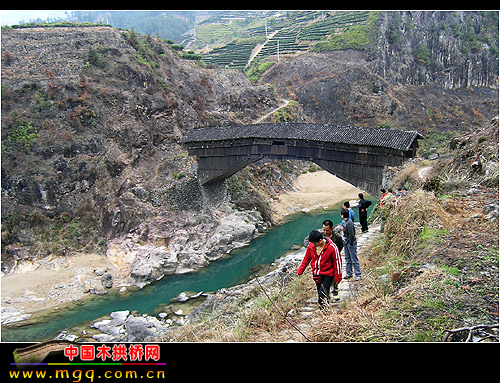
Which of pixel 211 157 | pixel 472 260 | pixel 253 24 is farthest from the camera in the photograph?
pixel 253 24

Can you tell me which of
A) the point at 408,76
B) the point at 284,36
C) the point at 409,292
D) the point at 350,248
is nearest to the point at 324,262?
the point at 409,292

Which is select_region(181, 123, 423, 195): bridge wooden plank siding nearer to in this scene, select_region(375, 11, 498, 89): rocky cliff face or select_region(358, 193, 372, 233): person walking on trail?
select_region(358, 193, 372, 233): person walking on trail

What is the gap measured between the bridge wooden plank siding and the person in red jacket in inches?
400

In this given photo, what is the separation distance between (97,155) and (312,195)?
1387 cm

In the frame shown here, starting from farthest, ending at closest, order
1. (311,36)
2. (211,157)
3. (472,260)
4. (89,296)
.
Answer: (311,36) → (211,157) → (89,296) → (472,260)

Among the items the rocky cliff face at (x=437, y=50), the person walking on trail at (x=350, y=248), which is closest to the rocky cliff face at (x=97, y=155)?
the person walking on trail at (x=350, y=248)

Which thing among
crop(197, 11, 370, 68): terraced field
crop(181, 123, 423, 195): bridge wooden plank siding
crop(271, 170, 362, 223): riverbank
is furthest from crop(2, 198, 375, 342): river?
crop(197, 11, 370, 68): terraced field

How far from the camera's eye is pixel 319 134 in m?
17.8

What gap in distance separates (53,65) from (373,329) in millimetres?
24990

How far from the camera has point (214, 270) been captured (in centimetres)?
1794

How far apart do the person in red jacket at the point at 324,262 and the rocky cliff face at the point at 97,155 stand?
504 inches

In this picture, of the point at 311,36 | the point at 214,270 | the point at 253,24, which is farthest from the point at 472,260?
the point at 253,24

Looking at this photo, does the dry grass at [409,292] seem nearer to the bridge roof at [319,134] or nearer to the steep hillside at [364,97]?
the bridge roof at [319,134]

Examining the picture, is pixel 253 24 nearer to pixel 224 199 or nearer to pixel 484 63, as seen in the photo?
pixel 484 63
